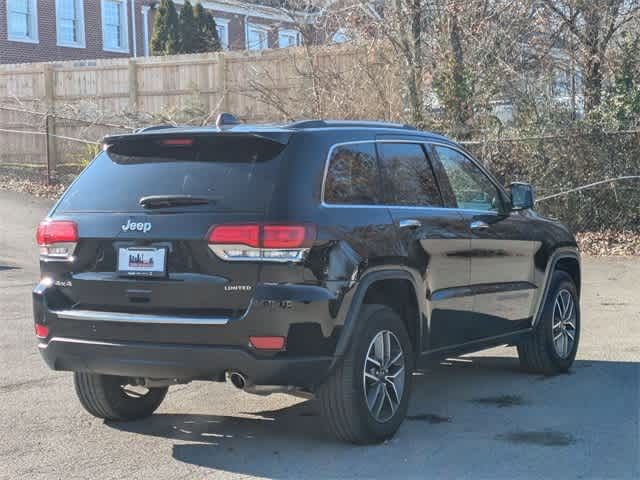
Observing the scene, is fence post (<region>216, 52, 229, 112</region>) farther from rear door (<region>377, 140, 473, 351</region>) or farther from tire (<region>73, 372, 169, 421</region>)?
tire (<region>73, 372, 169, 421</region>)

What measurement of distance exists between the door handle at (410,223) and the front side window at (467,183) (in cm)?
74

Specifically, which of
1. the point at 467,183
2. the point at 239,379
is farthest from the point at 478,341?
the point at 239,379

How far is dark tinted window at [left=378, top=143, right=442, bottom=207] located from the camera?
637cm

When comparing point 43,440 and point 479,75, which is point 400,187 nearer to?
point 43,440

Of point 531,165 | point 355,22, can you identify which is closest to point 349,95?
point 355,22

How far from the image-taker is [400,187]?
21.1 feet

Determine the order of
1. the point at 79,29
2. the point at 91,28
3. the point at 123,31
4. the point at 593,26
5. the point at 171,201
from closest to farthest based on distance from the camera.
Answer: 1. the point at 171,201
2. the point at 593,26
3. the point at 79,29
4. the point at 91,28
5. the point at 123,31

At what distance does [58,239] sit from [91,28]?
29.7 meters

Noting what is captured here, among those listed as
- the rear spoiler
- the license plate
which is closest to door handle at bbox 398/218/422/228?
the rear spoiler

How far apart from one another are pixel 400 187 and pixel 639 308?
5.67m

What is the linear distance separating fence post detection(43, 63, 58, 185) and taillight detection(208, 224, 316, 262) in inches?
629

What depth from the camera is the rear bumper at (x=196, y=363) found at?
5332 mm

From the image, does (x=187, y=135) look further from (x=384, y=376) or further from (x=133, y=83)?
(x=133, y=83)

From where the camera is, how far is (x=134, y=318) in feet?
18.1
